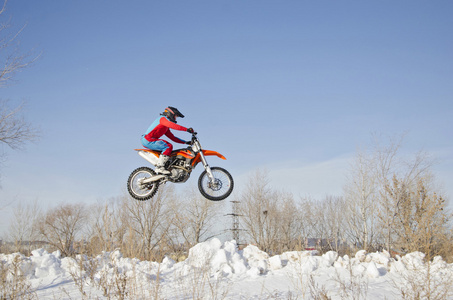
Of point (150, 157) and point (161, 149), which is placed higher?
point (161, 149)

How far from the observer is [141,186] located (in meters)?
6.29

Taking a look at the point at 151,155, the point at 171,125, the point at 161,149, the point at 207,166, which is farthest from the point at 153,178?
the point at 171,125

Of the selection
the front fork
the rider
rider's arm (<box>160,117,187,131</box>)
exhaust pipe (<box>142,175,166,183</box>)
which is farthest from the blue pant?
rider's arm (<box>160,117,187,131</box>)

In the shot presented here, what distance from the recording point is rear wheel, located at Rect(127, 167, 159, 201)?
624 cm

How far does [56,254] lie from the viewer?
63.6 ft

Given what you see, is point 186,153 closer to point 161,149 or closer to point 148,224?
point 161,149

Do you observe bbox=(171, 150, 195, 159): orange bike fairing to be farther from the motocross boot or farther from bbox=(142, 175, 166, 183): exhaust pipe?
bbox=(142, 175, 166, 183): exhaust pipe

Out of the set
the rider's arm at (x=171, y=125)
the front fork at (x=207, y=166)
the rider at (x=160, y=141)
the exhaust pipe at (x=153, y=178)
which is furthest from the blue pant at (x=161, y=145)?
the rider's arm at (x=171, y=125)

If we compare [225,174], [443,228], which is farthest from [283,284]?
[225,174]

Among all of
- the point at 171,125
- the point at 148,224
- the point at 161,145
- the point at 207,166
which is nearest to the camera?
the point at 171,125

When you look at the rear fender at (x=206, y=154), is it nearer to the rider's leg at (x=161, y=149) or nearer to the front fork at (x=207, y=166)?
the front fork at (x=207, y=166)

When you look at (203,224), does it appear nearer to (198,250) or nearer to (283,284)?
(198,250)

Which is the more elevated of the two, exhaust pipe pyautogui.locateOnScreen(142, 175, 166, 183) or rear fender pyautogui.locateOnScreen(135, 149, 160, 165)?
rear fender pyautogui.locateOnScreen(135, 149, 160, 165)

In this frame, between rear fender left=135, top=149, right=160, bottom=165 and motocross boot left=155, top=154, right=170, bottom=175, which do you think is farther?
rear fender left=135, top=149, right=160, bottom=165
